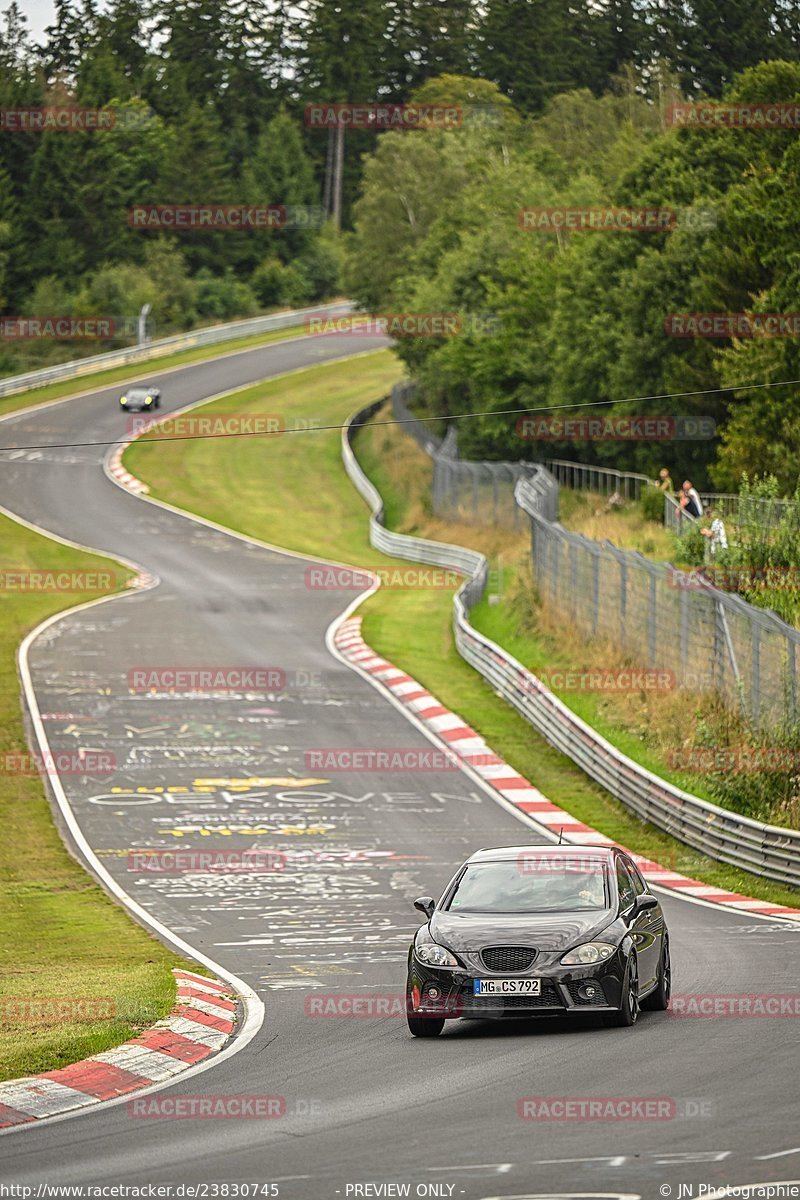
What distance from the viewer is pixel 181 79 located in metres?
138

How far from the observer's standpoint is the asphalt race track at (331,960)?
9281mm

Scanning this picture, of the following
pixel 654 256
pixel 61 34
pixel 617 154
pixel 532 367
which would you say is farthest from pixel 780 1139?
pixel 61 34

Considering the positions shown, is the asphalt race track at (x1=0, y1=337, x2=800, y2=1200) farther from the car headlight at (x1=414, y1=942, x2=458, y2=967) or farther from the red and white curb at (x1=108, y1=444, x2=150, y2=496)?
the red and white curb at (x1=108, y1=444, x2=150, y2=496)

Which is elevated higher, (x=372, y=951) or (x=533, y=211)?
(x=533, y=211)

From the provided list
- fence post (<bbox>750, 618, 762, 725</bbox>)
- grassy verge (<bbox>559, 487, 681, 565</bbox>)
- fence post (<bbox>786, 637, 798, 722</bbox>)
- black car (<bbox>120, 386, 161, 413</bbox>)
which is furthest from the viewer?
black car (<bbox>120, 386, 161, 413</bbox>)

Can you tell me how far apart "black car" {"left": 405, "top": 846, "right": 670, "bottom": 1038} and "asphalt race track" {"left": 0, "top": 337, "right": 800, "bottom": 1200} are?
28cm

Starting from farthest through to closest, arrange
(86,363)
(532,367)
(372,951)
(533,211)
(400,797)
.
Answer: (86,363), (533,211), (532,367), (400,797), (372,951)

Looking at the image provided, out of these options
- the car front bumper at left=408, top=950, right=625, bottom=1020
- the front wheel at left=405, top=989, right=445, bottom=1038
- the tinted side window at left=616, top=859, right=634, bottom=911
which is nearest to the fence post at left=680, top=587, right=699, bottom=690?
the tinted side window at left=616, top=859, right=634, bottom=911

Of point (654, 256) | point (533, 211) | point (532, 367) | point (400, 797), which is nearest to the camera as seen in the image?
point (400, 797)

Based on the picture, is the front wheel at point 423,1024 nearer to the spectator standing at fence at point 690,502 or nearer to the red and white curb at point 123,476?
the spectator standing at fence at point 690,502

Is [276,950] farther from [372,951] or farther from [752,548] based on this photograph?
[752,548]

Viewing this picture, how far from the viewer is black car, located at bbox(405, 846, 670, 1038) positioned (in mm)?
13195

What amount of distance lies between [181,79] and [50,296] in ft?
119

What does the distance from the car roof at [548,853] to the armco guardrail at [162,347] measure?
253 feet
